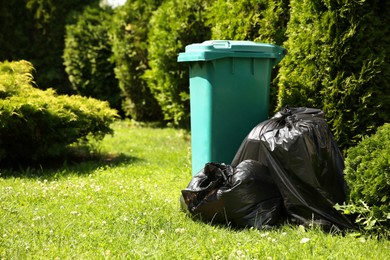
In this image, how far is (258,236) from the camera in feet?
11.3

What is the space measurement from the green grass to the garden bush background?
1.79ft

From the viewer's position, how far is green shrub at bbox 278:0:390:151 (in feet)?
13.5

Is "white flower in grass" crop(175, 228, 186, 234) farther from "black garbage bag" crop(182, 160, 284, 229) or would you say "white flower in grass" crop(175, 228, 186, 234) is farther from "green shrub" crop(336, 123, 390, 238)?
"green shrub" crop(336, 123, 390, 238)

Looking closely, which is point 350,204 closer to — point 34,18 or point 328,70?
point 328,70

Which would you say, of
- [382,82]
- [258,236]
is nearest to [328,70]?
[382,82]

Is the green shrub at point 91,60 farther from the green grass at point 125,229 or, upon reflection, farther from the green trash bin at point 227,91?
the green trash bin at point 227,91

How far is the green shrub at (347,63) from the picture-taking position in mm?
4105

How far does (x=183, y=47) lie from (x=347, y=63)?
4.07 metres

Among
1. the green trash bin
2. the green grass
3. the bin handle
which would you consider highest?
the bin handle

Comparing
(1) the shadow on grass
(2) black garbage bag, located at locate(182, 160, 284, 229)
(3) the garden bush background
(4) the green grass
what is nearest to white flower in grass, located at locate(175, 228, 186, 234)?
(4) the green grass

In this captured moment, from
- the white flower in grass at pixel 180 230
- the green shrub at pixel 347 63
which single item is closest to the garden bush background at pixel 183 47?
the green shrub at pixel 347 63

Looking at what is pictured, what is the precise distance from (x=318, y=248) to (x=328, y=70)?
1.72m

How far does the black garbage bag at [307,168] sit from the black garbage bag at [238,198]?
3.7 inches

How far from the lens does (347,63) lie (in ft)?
13.8
